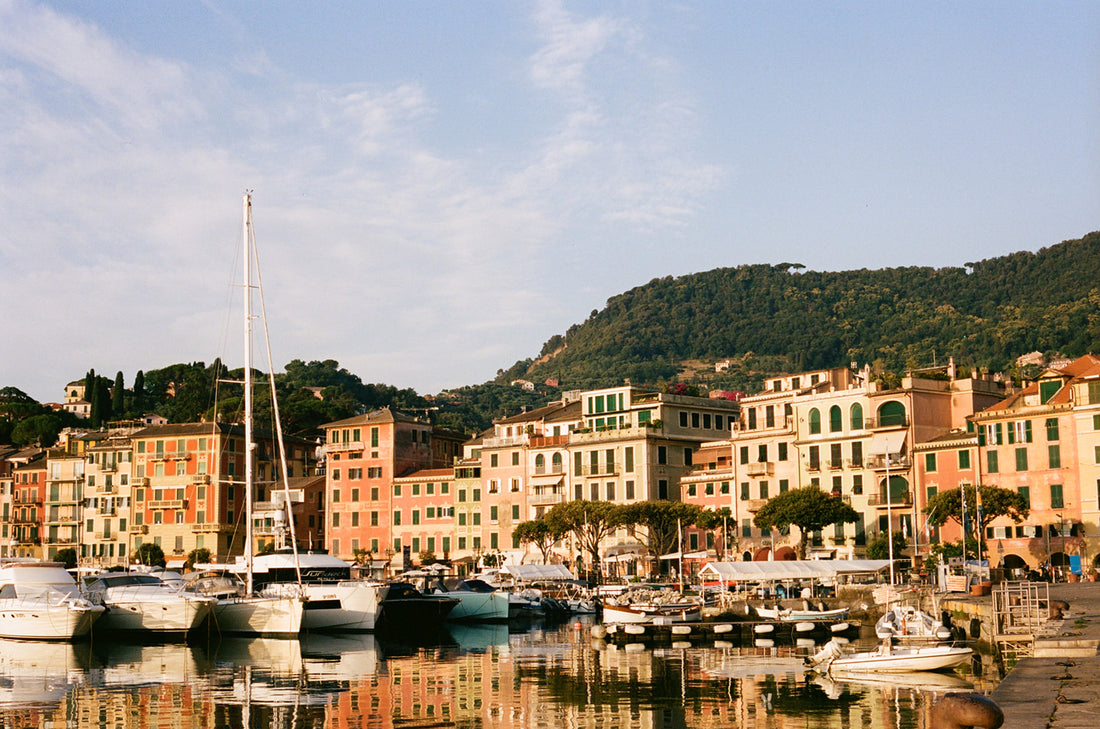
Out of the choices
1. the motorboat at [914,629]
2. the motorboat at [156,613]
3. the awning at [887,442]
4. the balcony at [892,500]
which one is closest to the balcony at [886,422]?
the awning at [887,442]

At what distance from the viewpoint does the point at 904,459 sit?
75.1 meters

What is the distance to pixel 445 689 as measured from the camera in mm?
36844

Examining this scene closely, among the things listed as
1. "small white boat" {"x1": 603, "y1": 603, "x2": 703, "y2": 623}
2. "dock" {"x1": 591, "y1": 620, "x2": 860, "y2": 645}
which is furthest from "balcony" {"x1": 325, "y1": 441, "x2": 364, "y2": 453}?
"dock" {"x1": 591, "y1": 620, "x2": 860, "y2": 645}

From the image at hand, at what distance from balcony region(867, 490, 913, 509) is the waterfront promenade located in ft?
126

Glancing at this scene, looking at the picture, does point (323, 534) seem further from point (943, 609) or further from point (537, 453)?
point (943, 609)

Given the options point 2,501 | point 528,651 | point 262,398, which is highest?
point 262,398

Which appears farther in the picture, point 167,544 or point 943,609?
point 167,544

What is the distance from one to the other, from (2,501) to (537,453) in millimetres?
55138

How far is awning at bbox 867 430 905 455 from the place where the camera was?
75.2 meters

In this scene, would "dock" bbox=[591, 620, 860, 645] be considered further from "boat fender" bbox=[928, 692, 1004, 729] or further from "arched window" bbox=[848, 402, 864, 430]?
"boat fender" bbox=[928, 692, 1004, 729]

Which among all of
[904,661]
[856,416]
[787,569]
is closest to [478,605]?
[787,569]

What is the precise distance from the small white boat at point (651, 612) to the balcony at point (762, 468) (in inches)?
972

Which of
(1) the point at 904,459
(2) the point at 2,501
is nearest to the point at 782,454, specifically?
(1) the point at 904,459

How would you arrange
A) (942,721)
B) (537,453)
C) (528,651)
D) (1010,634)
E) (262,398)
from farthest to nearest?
(262,398), (537,453), (528,651), (1010,634), (942,721)
